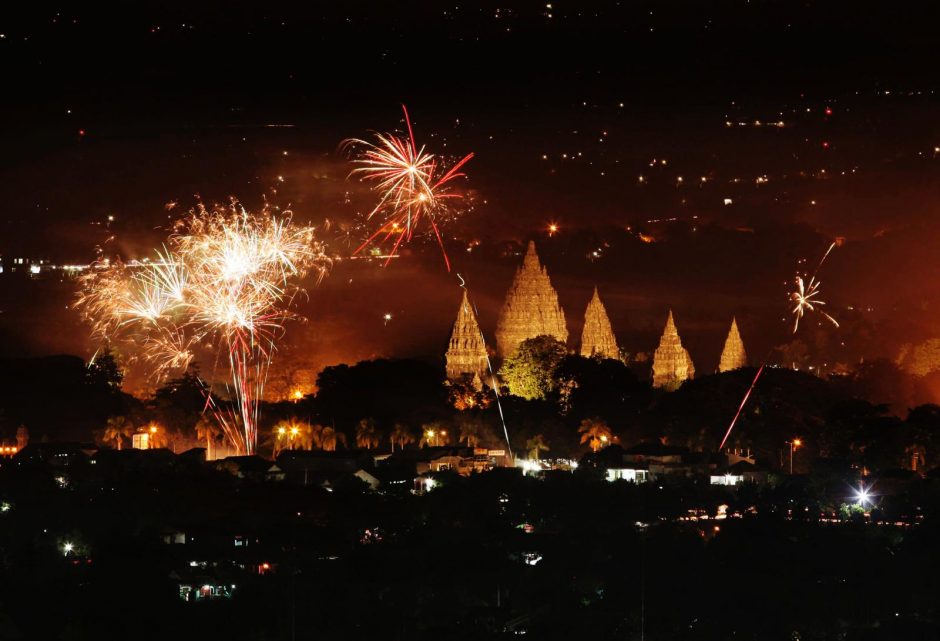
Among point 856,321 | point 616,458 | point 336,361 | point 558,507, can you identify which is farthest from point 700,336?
point 558,507

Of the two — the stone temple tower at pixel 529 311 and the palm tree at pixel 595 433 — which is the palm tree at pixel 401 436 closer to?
the palm tree at pixel 595 433

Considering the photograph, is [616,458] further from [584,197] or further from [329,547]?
[584,197]

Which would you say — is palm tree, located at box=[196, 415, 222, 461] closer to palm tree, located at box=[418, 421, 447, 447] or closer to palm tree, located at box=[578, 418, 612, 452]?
palm tree, located at box=[418, 421, 447, 447]

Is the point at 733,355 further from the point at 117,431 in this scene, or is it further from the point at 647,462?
the point at 117,431

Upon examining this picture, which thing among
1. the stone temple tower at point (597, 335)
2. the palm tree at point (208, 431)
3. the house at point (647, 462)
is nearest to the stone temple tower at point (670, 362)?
the stone temple tower at point (597, 335)

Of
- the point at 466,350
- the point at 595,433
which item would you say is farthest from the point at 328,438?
the point at 466,350

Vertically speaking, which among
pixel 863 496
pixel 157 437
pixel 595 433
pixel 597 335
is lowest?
pixel 863 496

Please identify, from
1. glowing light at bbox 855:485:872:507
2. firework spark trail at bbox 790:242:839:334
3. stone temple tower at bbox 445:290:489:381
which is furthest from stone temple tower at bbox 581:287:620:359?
glowing light at bbox 855:485:872:507
